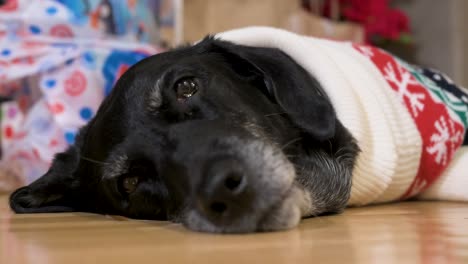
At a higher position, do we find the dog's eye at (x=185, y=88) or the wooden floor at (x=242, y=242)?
the dog's eye at (x=185, y=88)

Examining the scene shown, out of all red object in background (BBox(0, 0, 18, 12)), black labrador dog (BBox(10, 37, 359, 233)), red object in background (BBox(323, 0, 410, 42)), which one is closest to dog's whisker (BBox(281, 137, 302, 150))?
black labrador dog (BBox(10, 37, 359, 233))

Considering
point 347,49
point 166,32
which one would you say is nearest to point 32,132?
point 166,32

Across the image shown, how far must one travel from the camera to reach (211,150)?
1352mm

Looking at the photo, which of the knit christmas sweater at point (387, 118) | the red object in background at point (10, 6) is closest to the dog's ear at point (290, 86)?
the knit christmas sweater at point (387, 118)

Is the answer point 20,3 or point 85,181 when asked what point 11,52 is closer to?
point 20,3

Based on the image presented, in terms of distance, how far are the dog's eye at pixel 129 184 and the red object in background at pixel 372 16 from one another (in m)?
4.09

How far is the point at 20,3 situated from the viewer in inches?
138

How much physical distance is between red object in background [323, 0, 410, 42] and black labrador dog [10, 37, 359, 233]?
3.66 metres

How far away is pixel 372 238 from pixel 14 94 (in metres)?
2.76

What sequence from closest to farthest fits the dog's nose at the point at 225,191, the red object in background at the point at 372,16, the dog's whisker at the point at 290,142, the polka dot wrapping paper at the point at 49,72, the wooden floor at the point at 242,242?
the wooden floor at the point at 242,242
the dog's nose at the point at 225,191
the dog's whisker at the point at 290,142
the polka dot wrapping paper at the point at 49,72
the red object in background at the point at 372,16

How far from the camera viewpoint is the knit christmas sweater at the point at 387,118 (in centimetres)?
199

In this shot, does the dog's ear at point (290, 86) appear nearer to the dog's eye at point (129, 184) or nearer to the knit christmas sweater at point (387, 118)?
the knit christmas sweater at point (387, 118)

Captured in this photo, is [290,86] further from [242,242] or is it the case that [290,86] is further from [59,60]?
[59,60]

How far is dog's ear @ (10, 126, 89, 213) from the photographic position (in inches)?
77.4
